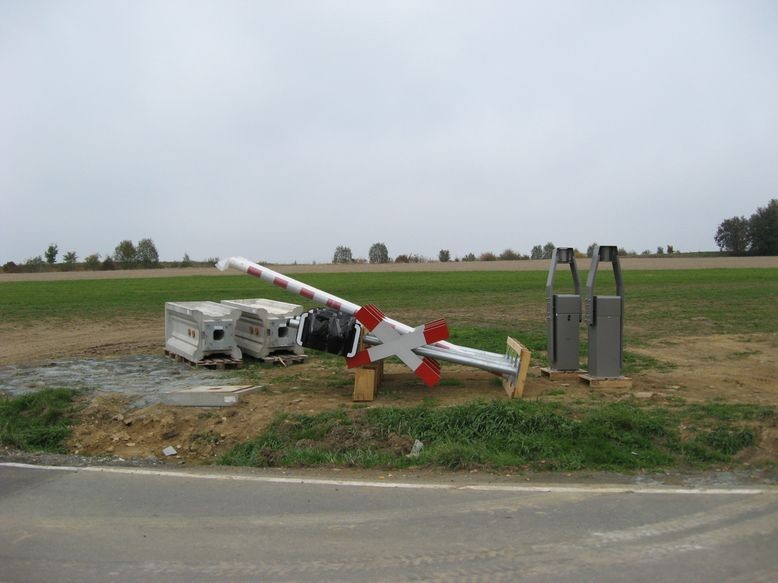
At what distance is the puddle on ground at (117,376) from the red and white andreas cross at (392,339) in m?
2.43

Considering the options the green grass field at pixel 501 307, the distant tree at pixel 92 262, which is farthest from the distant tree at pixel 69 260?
the green grass field at pixel 501 307

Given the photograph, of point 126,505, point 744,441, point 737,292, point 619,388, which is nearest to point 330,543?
point 126,505

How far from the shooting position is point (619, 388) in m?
9.80

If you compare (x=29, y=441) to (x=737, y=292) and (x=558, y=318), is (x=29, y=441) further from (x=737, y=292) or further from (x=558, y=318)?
(x=737, y=292)

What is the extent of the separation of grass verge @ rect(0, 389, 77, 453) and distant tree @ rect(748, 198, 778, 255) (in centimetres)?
9598

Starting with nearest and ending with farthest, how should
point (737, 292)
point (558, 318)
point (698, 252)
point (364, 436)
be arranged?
point (364, 436), point (558, 318), point (737, 292), point (698, 252)

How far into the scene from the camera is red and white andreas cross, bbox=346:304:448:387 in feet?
31.4

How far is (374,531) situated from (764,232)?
328 ft

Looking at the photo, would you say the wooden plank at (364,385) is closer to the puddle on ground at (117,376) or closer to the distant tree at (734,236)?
the puddle on ground at (117,376)

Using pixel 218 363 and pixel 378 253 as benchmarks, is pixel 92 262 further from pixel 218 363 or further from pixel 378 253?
pixel 218 363

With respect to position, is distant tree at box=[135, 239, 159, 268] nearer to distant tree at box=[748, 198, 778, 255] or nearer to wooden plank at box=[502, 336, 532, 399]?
distant tree at box=[748, 198, 778, 255]

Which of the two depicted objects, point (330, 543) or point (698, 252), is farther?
point (698, 252)

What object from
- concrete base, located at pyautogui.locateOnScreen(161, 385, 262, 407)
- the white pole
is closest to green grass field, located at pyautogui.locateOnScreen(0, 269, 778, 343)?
the white pole

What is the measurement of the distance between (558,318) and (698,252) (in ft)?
292
